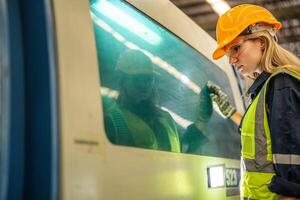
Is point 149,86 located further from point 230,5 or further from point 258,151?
point 230,5

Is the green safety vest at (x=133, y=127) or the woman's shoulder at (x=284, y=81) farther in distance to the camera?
the woman's shoulder at (x=284, y=81)

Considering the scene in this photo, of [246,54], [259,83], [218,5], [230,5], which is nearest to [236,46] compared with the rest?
[246,54]

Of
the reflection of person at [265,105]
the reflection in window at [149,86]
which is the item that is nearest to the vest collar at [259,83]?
the reflection of person at [265,105]

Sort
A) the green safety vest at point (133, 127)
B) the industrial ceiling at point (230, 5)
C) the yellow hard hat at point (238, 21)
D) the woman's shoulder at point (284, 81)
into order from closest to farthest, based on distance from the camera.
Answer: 1. the green safety vest at point (133, 127)
2. the woman's shoulder at point (284, 81)
3. the yellow hard hat at point (238, 21)
4. the industrial ceiling at point (230, 5)

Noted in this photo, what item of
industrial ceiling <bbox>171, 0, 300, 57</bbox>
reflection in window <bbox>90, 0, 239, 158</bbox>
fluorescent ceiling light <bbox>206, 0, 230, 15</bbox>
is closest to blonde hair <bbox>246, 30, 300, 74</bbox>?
reflection in window <bbox>90, 0, 239, 158</bbox>

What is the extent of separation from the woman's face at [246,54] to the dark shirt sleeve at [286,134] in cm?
18

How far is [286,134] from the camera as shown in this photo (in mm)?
1259

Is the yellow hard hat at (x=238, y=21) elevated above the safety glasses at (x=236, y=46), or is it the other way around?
the yellow hard hat at (x=238, y=21)

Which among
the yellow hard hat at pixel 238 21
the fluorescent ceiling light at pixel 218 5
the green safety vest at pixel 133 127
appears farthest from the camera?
the fluorescent ceiling light at pixel 218 5

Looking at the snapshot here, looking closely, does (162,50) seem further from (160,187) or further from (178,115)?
(160,187)

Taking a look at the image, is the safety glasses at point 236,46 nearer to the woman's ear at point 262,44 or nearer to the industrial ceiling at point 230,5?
the woman's ear at point 262,44

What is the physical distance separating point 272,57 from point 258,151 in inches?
14.2

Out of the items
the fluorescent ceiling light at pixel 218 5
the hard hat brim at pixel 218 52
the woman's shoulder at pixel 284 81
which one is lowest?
the woman's shoulder at pixel 284 81

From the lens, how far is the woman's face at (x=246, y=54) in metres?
1.50
